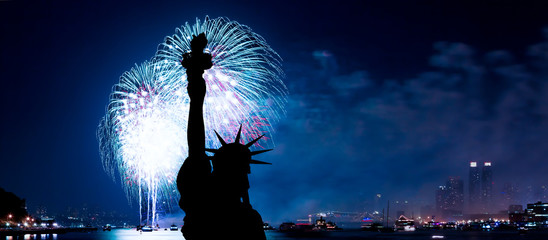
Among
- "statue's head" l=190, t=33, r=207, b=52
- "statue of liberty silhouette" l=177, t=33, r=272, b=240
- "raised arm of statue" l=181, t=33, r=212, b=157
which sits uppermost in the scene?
"statue's head" l=190, t=33, r=207, b=52

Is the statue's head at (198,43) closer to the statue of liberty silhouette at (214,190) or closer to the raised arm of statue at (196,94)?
the raised arm of statue at (196,94)

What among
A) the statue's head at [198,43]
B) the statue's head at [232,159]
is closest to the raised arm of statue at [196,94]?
the statue's head at [198,43]

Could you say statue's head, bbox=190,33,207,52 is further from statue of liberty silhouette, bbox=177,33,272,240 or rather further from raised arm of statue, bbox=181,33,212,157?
statue of liberty silhouette, bbox=177,33,272,240

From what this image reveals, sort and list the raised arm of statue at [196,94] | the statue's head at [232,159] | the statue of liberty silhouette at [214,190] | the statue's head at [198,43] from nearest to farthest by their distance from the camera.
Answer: the statue of liberty silhouette at [214,190], the statue's head at [232,159], the raised arm of statue at [196,94], the statue's head at [198,43]

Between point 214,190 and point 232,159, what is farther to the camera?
point 232,159

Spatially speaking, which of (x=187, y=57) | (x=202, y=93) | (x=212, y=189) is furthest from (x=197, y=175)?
(x=187, y=57)

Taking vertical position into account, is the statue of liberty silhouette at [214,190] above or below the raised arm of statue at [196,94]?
below

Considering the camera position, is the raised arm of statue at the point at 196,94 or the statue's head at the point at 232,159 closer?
the statue's head at the point at 232,159

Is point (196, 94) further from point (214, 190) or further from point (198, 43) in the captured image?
point (214, 190)

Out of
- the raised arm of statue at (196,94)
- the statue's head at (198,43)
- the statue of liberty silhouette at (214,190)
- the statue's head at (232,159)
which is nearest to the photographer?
the statue of liberty silhouette at (214,190)

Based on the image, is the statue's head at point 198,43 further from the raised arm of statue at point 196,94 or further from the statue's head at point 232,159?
the statue's head at point 232,159

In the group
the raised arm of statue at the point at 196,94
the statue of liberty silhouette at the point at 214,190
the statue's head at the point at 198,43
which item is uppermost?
the statue's head at the point at 198,43

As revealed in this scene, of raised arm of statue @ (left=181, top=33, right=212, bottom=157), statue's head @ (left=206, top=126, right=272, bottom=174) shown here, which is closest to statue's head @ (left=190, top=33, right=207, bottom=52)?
raised arm of statue @ (left=181, top=33, right=212, bottom=157)

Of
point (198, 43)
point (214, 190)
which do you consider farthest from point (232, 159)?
point (198, 43)
